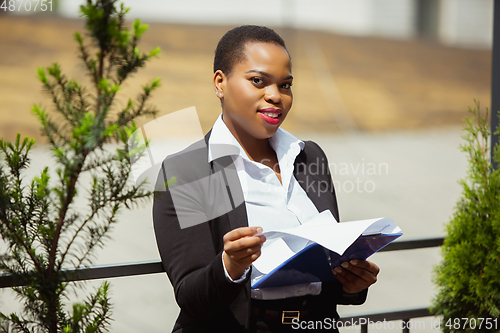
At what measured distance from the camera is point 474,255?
1.88 meters

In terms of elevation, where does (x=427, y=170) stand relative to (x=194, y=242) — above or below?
above

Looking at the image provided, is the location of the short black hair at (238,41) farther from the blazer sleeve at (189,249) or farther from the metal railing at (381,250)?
the metal railing at (381,250)

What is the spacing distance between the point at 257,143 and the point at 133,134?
1.67 feet

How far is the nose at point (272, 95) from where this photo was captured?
50.4 inches

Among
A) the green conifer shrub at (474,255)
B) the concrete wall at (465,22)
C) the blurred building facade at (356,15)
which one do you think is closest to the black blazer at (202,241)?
the green conifer shrub at (474,255)

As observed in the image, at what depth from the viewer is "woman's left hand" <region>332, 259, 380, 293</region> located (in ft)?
4.28

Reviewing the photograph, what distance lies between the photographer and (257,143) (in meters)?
1.45

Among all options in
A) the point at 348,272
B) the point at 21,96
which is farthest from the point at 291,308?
the point at 21,96

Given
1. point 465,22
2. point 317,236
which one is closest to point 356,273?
point 317,236

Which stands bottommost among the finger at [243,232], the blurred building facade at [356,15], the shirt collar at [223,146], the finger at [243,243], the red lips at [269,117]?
the finger at [243,243]

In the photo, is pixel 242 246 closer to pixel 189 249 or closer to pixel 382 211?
pixel 189 249

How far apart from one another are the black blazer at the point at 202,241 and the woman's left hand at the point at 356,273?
→ 0.18 feet

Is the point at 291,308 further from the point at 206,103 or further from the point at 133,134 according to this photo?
the point at 206,103

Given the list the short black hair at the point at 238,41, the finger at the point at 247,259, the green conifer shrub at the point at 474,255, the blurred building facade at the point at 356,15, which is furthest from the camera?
the blurred building facade at the point at 356,15
